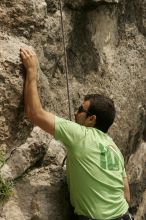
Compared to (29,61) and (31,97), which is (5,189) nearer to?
(31,97)

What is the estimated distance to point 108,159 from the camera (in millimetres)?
4270

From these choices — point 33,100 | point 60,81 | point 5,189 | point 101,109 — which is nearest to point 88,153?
point 101,109

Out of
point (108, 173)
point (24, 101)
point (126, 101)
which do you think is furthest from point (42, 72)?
point (126, 101)

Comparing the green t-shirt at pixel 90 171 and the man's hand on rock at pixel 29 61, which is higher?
the man's hand on rock at pixel 29 61

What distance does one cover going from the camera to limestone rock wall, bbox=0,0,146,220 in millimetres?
4219

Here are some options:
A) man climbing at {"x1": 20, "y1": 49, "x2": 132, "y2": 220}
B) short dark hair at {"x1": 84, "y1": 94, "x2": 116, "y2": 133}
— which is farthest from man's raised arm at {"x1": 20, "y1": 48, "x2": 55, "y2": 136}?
short dark hair at {"x1": 84, "y1": 94, "x2": 116, "y2": 133}

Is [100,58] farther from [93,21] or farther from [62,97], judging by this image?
[62,97]

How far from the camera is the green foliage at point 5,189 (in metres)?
4.06

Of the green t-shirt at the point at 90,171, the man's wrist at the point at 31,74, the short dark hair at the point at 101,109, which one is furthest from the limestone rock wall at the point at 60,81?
the short dark hair at the point at 101,109

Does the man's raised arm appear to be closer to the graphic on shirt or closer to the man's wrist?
the man's wrist

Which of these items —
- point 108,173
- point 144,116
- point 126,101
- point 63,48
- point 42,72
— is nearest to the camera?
point 108,173

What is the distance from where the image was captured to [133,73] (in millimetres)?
6191

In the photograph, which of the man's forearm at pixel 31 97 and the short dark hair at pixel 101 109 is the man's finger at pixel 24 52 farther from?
the short dark hair at pixel 101 109

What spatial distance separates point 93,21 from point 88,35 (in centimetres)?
18
